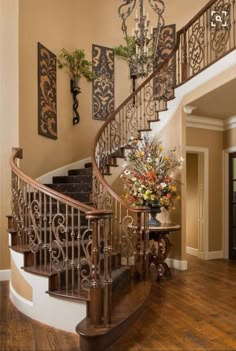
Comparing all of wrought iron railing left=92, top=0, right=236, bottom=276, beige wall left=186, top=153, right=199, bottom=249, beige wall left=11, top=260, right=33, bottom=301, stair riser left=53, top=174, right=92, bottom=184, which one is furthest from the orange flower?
beige wall left=186, top=153, right=199, bottom=249

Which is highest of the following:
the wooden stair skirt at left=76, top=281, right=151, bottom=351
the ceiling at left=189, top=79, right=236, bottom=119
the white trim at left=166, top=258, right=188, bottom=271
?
the ceiling at left=189, top=79, right=236, bottom=119

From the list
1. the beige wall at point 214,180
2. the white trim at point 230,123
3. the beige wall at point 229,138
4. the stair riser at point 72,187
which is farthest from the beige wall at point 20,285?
the white trim at point 230,123

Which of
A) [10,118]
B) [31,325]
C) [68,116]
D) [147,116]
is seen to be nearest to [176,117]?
[147,116]

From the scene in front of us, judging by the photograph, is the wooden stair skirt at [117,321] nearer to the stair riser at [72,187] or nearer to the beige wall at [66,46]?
the stair riser at [72,187]

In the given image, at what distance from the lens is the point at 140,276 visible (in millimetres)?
4059

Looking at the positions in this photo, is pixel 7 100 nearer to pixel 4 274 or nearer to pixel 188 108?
pixel 4 274

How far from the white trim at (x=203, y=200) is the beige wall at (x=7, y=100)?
11.5ft

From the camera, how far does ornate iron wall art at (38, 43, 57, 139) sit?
18.7ft

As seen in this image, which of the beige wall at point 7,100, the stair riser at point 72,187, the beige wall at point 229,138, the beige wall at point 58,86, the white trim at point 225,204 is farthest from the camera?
the white trim at point 225,204

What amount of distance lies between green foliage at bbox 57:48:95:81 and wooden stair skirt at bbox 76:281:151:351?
4638mm

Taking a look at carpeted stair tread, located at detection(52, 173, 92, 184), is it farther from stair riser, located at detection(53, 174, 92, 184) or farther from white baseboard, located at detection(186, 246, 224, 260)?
white baseboard, located at detection(186, 246, 224, 260)

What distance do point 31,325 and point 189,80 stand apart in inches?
168

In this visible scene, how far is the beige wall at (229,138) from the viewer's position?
20.8 ft

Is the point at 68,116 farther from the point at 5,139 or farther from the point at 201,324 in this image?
the point at 201,324
